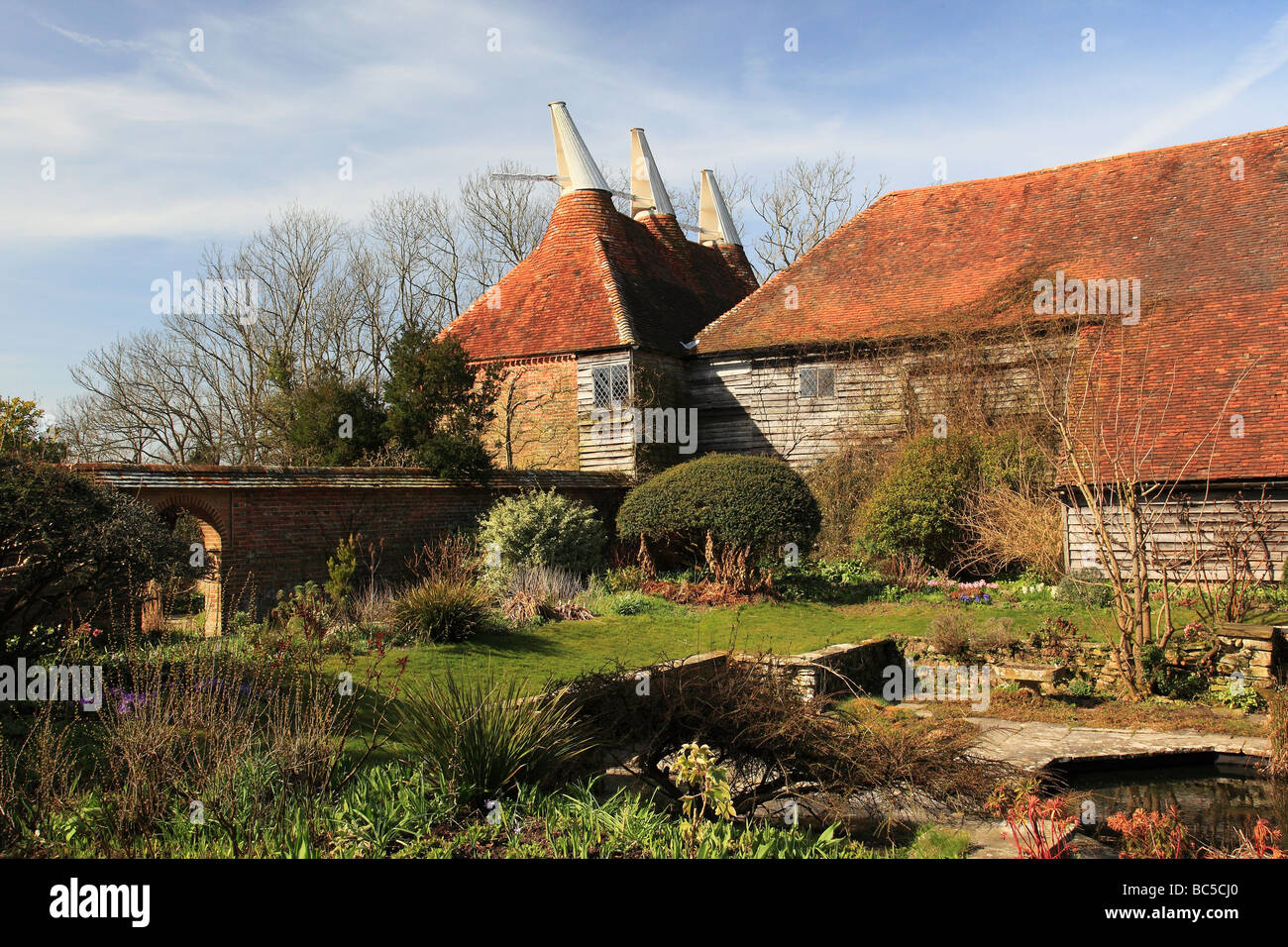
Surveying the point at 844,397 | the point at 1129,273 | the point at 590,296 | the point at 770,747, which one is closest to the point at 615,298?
the point at 590,296

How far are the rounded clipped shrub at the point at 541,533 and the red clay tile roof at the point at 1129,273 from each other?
29.3 feet

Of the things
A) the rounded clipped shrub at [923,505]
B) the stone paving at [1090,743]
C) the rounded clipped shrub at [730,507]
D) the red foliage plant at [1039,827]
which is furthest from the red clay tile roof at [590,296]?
the red foliage plant at [1039,827]

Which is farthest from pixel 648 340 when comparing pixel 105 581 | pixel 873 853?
pixel 873 853

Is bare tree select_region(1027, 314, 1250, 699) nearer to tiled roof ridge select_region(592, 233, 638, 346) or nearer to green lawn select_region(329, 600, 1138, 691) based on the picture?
green lawn select_region(329, 600, 1138, 691)

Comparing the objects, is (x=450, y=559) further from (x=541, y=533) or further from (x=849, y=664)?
(x=849, y=664)

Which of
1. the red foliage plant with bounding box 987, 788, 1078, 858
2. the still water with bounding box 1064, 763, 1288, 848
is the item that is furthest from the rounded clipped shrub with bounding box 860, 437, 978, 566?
the red foliage plant with bounding box 987, 788, 1078, 858

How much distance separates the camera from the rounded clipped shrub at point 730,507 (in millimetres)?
16938

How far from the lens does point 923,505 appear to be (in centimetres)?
1895

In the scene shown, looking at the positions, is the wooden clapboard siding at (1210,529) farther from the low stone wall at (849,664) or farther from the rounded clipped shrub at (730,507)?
the low stone wall at (849,664)

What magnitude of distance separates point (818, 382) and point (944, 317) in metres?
3.19

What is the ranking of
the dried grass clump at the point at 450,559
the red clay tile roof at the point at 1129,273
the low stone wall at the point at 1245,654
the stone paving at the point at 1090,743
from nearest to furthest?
the stone paving at the point at 1090,743 → the low stone wall at the point at 1245,654 → the dried grass clump at the point at 450,559 → the red clay tile roof at the point at 1129,273

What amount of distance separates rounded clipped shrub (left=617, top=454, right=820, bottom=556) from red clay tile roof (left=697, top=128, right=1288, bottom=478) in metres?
5.47

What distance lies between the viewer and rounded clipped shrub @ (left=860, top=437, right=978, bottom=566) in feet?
62.2

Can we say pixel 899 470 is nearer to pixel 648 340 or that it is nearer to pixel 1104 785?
pixel 648 340
